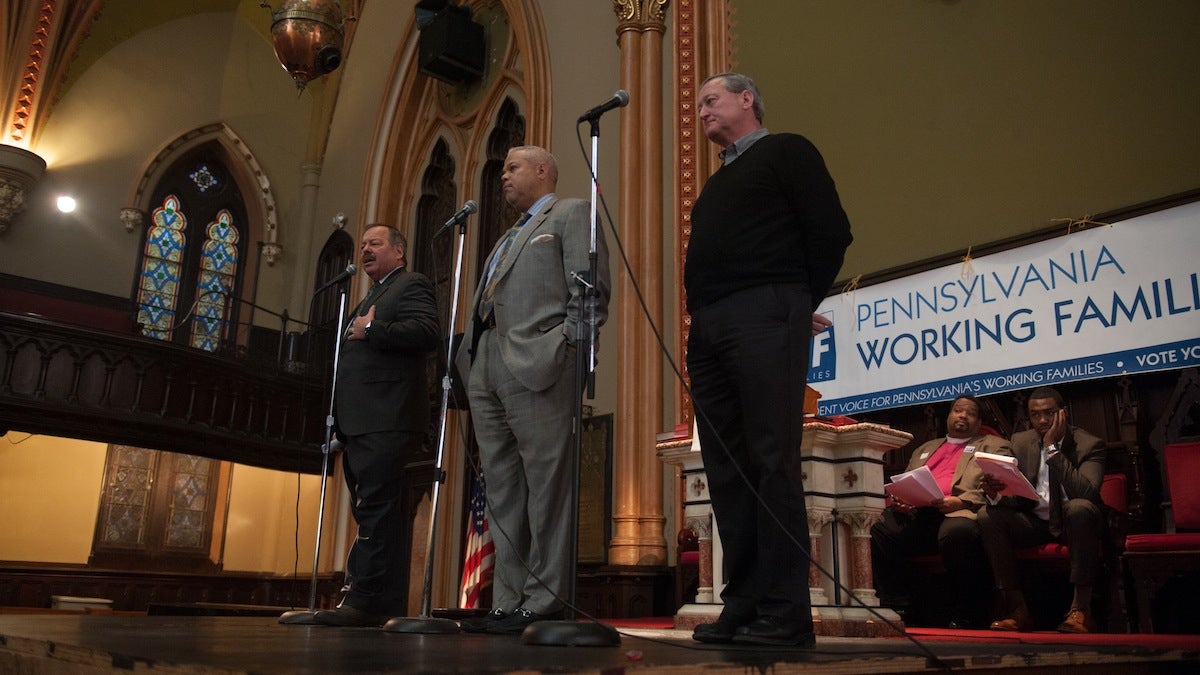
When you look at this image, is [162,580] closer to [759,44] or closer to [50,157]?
[50,157]

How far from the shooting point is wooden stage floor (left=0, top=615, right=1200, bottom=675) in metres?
1.52

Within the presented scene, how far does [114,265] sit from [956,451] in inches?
420

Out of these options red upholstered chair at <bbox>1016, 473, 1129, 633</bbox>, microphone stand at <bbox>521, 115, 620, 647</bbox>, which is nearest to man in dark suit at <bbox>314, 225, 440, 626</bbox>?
microphone stand at <bbox>521, 115, 620, 647</bbox>

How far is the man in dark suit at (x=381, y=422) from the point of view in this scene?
3535mm

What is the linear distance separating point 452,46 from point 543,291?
273 inches

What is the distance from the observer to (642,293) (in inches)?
259

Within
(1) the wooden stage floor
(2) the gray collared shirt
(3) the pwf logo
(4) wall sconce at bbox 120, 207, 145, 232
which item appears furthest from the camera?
(4) wall sconce at bbox 120, 207, 145, 232

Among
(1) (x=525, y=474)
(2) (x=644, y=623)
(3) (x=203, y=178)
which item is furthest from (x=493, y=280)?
(3) (x=203, y=178)

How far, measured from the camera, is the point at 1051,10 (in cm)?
516

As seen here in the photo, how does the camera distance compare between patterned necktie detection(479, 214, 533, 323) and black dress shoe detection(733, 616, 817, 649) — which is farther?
patterned necktie detection(479, 214, 533, 323)

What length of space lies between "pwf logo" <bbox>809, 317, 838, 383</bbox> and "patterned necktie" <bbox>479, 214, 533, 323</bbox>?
116 inches

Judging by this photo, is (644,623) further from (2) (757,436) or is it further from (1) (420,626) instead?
(2) (757,436)

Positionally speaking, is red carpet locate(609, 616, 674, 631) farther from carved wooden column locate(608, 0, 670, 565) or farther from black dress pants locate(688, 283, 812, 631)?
black dress pants locate(688, 283, 812, 631)

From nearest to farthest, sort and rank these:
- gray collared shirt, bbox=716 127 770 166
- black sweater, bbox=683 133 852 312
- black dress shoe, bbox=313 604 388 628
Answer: black sweater, bbox=683 133 852 312, gray collared shirt, bbox=716 127 770 166, black dress shoe, bbox=313 604 388 628
